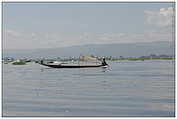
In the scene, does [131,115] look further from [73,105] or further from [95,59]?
[95,59]

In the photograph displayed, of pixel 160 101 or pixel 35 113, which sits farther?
pixel 160 101

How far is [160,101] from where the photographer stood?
57.1 ft

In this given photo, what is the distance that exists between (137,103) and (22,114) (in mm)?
5490

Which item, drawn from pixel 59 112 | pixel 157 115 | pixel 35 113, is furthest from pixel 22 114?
pixel 157 115

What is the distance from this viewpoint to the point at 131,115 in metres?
13.5

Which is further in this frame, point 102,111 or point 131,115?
point 102,111

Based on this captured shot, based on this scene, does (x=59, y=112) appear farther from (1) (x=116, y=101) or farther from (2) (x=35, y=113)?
(1) (x=116, y=101)

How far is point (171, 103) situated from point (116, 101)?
8.26 ft

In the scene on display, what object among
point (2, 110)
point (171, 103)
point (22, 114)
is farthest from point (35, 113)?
point (171, 103)

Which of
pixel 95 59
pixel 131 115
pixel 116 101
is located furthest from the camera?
pixel 95 59

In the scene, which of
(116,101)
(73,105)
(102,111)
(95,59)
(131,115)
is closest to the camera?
(131,115)

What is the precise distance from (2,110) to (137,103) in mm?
5979

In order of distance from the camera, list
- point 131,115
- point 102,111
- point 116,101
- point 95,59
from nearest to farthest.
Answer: point 131,115
point 102,111
point 116,101
point 95,59

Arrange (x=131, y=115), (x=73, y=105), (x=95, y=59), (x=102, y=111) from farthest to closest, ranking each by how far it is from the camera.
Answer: (x=95, y=59)
(x=73, y=105)
(x=102, y=111)
(x=131, y=115)
